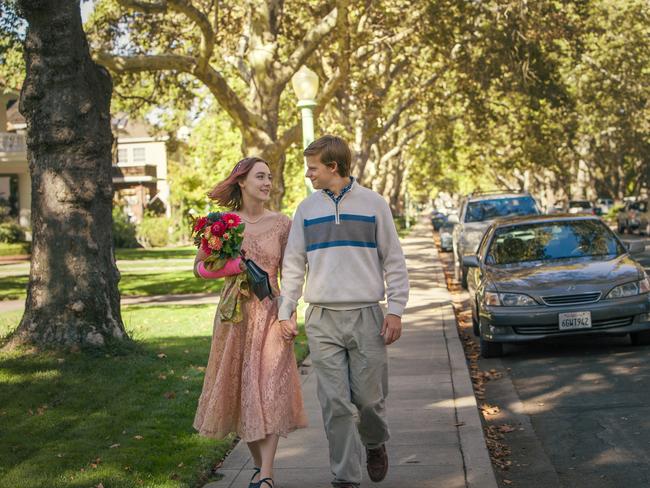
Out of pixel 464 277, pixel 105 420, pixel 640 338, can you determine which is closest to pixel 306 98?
pixel 640 338

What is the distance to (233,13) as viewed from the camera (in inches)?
1068

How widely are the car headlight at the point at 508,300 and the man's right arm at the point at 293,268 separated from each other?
19.0 feet

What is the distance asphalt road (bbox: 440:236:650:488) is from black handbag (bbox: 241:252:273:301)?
2.03 m

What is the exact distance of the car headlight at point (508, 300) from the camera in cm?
1127

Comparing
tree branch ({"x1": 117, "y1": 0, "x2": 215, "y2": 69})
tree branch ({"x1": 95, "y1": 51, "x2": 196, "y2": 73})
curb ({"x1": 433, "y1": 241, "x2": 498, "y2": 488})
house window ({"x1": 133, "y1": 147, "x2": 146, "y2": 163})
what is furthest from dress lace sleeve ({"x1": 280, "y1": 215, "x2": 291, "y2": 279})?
house window ({"x1": 133, "y1": 147, "x2": 146, "y2": 163})

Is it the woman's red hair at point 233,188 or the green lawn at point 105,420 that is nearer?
the woman's red hair at point 233,188

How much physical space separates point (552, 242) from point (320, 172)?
731 cm

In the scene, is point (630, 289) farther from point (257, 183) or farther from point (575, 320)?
point (257, 183)

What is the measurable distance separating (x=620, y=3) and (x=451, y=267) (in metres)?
15.3

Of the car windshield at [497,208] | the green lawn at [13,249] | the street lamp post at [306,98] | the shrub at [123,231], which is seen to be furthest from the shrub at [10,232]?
the street lamp post at [306,98]

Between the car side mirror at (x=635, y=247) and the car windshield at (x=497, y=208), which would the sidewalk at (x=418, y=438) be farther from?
the car windshield at (x=497, y=208)

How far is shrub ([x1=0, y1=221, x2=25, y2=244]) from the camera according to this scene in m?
40.2

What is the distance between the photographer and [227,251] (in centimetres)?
589

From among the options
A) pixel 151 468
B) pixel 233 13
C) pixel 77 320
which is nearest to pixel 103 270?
pixel 77 320
